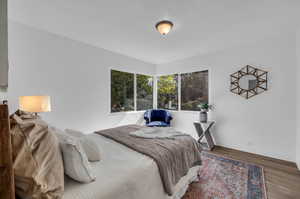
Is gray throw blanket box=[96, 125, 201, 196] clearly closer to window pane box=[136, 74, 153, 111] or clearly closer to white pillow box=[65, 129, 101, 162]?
white pillow box=[65, 129, 101, 162]

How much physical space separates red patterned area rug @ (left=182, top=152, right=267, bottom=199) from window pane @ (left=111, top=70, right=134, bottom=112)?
8.63 feet

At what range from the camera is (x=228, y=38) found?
2.90 metres

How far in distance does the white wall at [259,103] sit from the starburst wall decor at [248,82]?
0.29 ft

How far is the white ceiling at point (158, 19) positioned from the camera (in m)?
1.90

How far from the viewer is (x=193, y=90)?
4.15 metres

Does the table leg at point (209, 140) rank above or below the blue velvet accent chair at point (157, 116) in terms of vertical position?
below

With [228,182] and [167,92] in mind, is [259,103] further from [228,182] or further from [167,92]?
[167,92]

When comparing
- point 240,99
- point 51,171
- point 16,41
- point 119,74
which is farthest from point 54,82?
point 240,99

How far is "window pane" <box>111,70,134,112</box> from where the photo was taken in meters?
3.86

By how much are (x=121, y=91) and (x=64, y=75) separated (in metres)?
1.56

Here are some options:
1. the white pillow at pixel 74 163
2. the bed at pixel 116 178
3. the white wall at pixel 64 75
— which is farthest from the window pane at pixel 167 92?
the white pillow at pixel 74 163

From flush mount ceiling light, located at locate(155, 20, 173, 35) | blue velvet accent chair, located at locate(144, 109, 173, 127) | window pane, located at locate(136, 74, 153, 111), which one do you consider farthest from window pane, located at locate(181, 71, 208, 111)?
flush mount ceiling light, located at locate(155, 20, 173, 35)

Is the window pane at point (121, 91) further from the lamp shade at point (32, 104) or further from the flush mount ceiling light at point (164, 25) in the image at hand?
the flush mount ceiling light at point (164, 25)

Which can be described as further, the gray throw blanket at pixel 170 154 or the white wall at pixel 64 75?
the white wall at pixel 64 75
